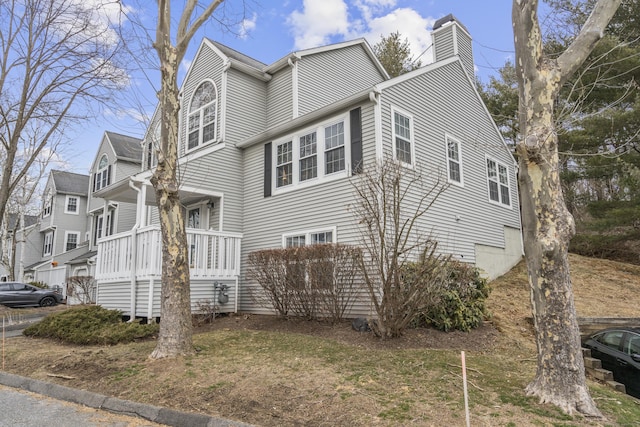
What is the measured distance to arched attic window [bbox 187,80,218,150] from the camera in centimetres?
1370

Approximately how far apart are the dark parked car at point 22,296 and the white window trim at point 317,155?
14.2 meters

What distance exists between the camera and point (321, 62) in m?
13.9

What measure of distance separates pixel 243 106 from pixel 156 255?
5.96m

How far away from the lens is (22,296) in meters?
18.4

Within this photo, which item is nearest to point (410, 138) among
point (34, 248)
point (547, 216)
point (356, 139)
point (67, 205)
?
point (356, 139)

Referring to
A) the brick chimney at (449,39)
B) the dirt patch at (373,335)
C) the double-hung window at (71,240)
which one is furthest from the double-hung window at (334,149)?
the double-hung window at (71,240)

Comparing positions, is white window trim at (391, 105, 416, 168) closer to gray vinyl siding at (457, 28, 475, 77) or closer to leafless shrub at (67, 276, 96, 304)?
gray vinyl siding at (457, 28, 475, 77)

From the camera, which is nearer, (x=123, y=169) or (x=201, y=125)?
(x=201, y=125)

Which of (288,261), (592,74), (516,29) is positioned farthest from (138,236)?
(592,74)

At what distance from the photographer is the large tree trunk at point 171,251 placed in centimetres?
630

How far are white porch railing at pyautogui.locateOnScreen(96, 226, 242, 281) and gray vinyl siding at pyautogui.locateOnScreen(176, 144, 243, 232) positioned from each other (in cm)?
102

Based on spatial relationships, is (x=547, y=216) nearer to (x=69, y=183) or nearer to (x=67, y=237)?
(x=67, y=237)

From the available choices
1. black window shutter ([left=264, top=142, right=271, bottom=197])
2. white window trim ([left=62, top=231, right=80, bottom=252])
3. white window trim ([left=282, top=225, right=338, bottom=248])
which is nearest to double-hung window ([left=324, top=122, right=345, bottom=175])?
→ white window trim ([left=282, top=225, right=338, bottom=248])

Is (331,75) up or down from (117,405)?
up
